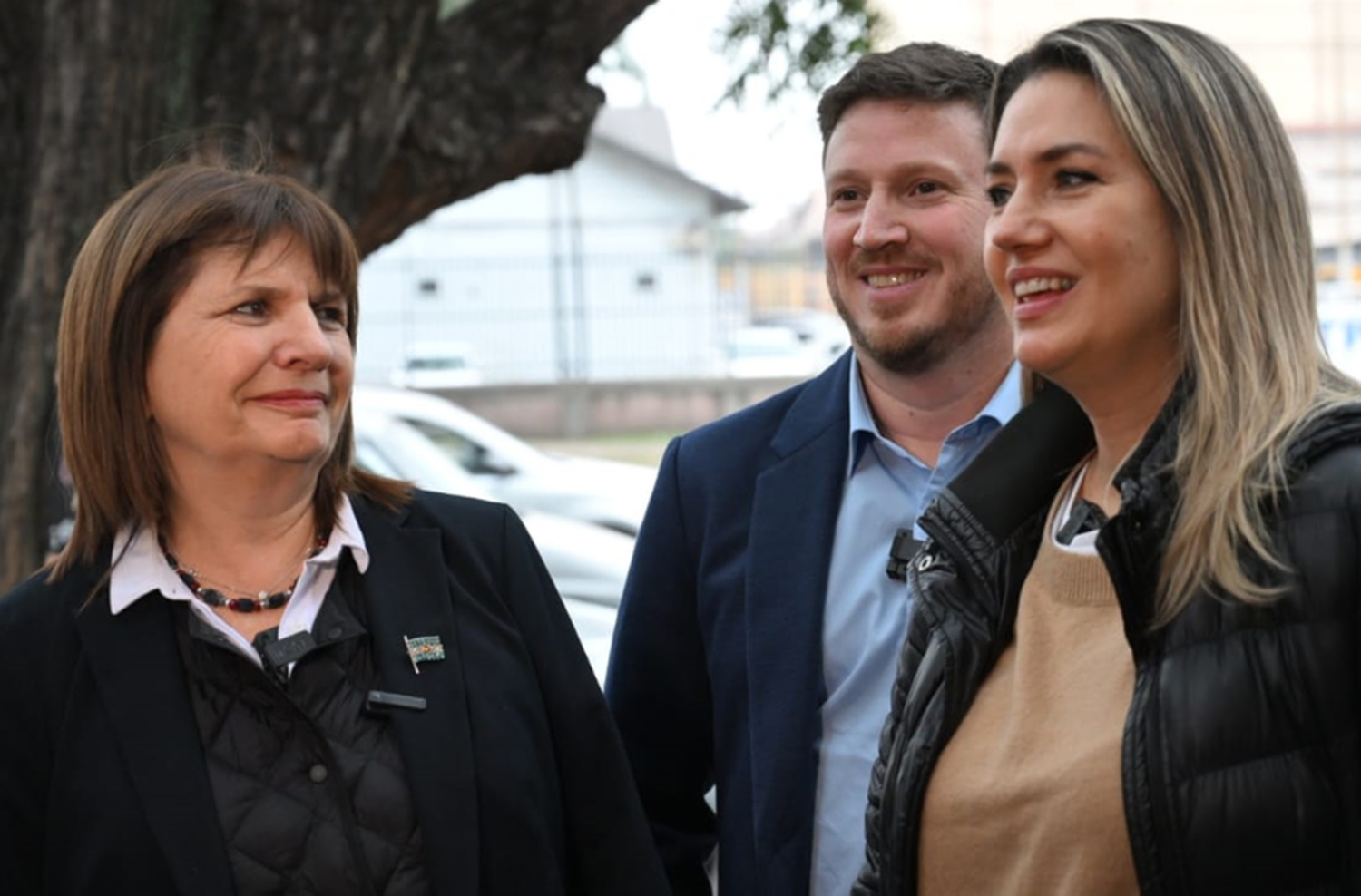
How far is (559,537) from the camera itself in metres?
7.77

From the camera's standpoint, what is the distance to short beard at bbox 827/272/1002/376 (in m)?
3.23

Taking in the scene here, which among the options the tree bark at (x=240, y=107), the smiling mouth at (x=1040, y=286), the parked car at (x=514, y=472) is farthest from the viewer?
the parked car at (x=514, y=472)

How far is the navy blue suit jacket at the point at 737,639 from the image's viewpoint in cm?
313

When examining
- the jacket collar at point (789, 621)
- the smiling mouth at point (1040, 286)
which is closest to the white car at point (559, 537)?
the jacket collar at point (789, 621)

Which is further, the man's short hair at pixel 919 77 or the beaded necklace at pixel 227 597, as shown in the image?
the man's short hair at pixel 919 77

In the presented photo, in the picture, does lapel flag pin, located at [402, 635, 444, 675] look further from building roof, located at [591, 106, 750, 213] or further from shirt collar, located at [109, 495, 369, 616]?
building roof, located at [591, 106, 750, 213]

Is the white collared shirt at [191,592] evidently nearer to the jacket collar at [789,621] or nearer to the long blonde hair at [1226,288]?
the jacket collar at [789,621]

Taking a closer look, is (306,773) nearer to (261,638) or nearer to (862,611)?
(261,638)

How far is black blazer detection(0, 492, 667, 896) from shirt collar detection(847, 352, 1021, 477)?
0.61 metres

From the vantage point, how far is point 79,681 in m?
2.84

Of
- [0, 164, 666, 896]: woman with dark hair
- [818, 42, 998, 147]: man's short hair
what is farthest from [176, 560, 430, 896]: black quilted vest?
[818, 42, 998, 147]: man's short hair

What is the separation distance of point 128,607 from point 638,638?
0.92m

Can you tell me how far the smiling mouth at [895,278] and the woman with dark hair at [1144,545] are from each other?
578mm

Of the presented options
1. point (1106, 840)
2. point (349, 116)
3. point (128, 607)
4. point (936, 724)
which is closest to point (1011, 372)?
point (936, 724)
